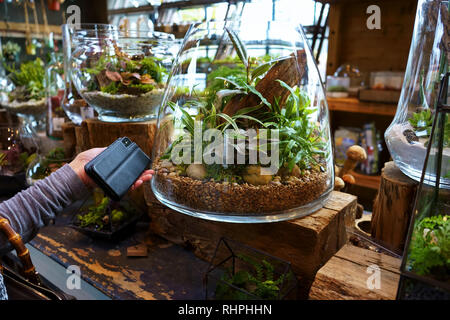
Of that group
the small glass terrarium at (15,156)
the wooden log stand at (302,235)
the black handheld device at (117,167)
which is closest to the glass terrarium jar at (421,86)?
the wooden log stand at (302,235)

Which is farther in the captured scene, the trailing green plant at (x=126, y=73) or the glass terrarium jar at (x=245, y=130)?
the trailing green plant at (x=126, y=73)

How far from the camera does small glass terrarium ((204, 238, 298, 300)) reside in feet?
2.53

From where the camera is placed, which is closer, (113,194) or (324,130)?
(113,194)

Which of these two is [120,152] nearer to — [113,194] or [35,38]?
[113,194]

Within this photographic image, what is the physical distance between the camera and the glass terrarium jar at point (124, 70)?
4.23 ft

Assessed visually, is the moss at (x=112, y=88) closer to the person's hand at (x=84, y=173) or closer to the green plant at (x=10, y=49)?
the person's hand at (x=84, y=173)

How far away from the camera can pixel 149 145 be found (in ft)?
4.35

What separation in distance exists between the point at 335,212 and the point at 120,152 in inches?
20.7

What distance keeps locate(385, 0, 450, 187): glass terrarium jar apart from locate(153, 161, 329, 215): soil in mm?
272

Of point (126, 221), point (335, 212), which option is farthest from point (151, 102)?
point (335, 212)

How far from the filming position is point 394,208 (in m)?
0.90

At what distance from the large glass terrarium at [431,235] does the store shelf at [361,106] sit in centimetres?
113

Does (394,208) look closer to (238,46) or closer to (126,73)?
(238,46)

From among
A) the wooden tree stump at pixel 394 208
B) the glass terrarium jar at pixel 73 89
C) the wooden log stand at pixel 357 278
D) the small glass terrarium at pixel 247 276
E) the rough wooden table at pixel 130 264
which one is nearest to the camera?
the wooden log stand at pixel 357 278
